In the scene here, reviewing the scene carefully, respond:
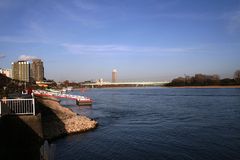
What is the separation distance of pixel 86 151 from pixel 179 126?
539 inches

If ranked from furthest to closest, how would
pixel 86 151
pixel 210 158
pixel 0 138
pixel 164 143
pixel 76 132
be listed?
pixel 76 132
pixel 164 143
pixel 86 151
pixel 210 158
pixel 0 138

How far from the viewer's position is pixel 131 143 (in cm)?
2283

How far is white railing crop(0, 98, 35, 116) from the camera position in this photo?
16292mm

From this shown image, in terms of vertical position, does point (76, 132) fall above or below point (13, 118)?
below

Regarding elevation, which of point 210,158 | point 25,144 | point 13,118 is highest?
point 13,118

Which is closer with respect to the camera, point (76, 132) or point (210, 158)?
point (210, 158)

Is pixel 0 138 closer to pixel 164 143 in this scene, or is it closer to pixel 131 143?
pixel 131 143

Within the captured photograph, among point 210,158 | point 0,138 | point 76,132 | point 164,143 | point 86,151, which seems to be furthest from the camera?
point 76,132

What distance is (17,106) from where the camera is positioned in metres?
16.8

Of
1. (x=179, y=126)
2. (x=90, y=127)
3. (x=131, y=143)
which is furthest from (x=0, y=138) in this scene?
(x=179, y=126)

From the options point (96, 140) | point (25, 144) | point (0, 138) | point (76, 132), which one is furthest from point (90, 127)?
point (0, 138)

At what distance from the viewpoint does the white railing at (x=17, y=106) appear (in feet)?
53.5

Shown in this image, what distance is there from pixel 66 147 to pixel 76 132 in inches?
190

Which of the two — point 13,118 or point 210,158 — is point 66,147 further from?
point 210,158
